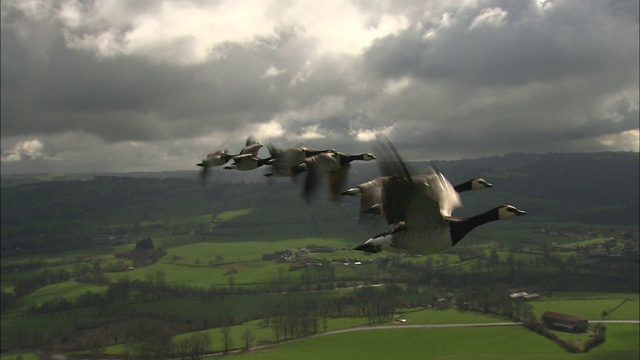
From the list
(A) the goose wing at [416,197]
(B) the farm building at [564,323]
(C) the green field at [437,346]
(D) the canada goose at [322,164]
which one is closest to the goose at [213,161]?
(D) the canada goose at [322,164]

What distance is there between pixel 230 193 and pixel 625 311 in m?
162

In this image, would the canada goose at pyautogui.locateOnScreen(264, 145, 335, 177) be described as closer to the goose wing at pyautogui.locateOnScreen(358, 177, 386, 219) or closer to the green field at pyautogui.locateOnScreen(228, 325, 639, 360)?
the goose wing at pyautogui.locateOnScreen(358, 177, 386, 219)

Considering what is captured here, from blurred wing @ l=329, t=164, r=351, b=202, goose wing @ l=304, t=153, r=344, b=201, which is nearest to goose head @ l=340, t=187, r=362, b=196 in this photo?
goose wing @ l=304, t=153, r=344, b=201

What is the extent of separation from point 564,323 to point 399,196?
4368 centimetres

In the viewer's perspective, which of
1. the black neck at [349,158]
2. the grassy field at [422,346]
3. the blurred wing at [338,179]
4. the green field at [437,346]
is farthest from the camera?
the green field at [437,346]

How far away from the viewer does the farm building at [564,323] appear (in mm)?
38719

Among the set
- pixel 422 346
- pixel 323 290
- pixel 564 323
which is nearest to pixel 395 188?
pixel 422 346

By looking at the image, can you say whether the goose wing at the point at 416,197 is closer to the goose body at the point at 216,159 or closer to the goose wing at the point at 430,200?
the goose wing at the point at 430,200

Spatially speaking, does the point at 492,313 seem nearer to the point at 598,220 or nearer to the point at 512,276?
the point at 512,276

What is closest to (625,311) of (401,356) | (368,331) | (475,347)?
(475,347)

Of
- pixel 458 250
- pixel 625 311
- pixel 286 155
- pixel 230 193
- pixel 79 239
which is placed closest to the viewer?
pixel 286 155

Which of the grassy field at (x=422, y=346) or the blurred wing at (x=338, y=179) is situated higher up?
the blurred wing at (x=338, y=179)

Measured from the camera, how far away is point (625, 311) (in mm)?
49406

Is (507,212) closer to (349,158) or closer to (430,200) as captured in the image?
(430,200)
